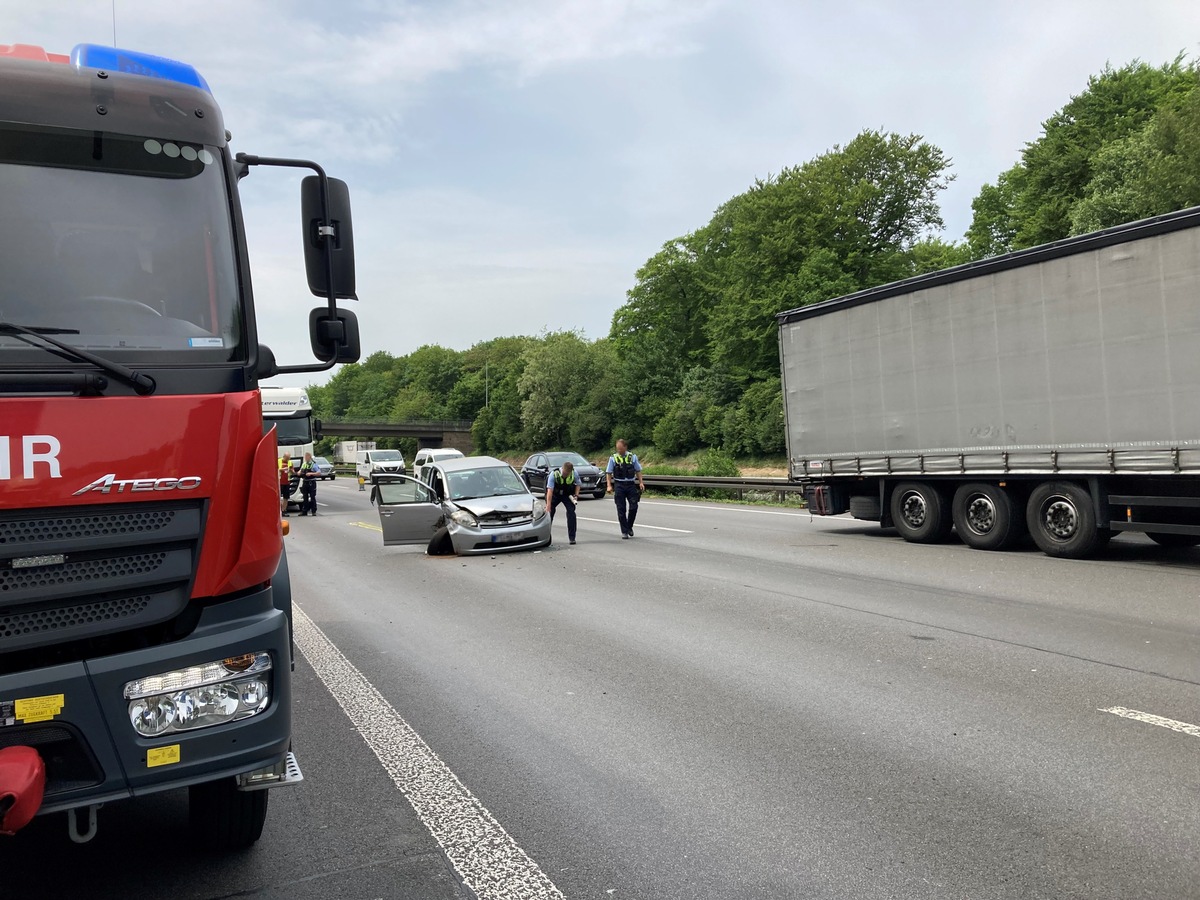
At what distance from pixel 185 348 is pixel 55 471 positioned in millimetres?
646

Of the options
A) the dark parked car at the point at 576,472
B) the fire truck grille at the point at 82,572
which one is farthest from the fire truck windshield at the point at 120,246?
the dark parked car at the point at 576,472

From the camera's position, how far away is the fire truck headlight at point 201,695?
3271 millimetres

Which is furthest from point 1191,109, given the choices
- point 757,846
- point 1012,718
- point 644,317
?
point 644,317

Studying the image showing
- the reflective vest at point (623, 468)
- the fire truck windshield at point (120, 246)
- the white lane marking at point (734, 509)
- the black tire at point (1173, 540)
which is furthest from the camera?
the white lane marking at point (734, 509)

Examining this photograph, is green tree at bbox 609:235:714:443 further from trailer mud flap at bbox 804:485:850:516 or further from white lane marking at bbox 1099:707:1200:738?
white lane marking at bbox 1099:707:1200:738

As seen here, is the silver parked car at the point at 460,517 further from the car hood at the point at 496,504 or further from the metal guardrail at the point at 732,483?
the metal guardrail at the point at 732,483

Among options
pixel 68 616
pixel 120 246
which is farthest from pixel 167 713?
pixel 120 246

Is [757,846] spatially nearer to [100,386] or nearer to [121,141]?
[100,386]

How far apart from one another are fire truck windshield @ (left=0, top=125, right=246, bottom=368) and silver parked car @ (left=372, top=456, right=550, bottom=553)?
11.4 m

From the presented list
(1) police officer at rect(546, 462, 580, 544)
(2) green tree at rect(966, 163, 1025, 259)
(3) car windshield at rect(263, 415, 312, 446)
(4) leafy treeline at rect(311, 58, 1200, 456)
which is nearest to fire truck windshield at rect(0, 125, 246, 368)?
(1) police officer at rect(546, 462, 580, 544)

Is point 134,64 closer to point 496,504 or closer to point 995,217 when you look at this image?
point 496,504

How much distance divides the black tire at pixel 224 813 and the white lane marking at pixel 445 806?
27.2 inches

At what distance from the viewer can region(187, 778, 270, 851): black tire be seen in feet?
12.8

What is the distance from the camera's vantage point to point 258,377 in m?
3.87
